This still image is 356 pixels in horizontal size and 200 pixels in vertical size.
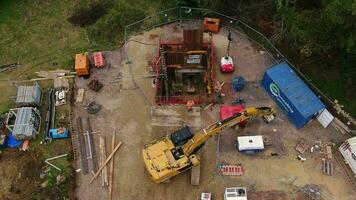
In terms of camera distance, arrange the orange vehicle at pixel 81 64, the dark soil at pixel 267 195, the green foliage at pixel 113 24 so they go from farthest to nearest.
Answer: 1. the green foliage at pixel 113 24
2. the orange vehicle at pixel 81 64
3. the dark soil at pixel 267 195

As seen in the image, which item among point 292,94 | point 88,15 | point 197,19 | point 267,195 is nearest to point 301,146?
point 292,94

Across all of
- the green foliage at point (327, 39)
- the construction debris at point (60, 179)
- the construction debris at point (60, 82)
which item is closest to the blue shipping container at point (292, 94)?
the green foliage at point (327, 39)

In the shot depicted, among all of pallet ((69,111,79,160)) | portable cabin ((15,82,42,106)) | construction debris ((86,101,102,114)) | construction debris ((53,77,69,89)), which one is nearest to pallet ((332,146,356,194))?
construction debris ((86,101,102,114))

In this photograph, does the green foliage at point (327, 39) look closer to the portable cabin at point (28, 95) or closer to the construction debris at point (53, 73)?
the construction debris at point (53, 73)

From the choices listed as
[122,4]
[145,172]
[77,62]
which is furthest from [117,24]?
[145,172]

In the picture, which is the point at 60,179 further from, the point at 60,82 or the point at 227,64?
the point at 227,64

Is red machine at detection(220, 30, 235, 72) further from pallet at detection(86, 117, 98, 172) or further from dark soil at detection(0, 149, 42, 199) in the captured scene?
dark soil at detection(0, 149, 42, 199)
